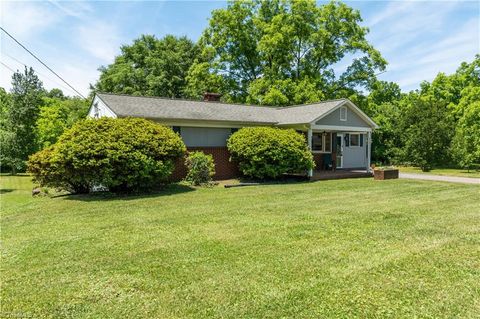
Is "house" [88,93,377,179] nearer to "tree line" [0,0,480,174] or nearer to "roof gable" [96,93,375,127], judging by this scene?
"roof gable" [96,93,375,127]

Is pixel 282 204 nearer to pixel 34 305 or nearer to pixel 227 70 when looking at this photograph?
pixel 34 305

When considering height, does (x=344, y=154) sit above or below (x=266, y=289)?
above

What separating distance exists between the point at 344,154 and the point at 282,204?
499 inches

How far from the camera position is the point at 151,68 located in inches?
1323

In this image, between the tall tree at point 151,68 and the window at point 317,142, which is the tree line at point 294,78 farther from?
the window at point 317,142

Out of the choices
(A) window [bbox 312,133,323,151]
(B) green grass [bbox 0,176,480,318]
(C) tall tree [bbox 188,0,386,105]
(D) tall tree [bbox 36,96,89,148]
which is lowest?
(B) green grass [bbox 0,176,480,318]

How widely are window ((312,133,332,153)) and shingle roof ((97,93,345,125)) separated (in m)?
1.85

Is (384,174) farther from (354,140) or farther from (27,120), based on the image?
(27,120)

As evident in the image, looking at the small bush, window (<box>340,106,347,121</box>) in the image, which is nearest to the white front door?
window (<box>340,106,347,121</box>)

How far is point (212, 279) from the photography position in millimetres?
3941

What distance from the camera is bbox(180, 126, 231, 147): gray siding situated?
48.8ft

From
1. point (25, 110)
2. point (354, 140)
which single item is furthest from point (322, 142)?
point (25, 110)

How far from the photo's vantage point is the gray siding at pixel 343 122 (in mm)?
16837

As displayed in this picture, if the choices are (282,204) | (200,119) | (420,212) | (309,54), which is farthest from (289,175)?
(309,54)
